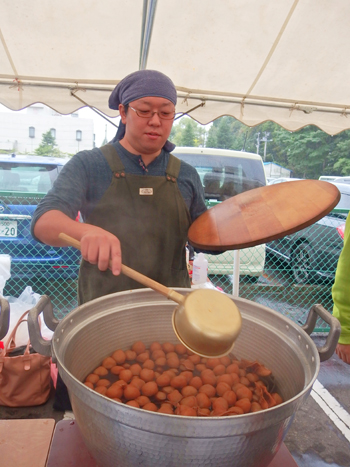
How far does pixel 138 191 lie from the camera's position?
145 centimetres

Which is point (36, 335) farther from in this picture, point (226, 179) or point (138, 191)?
point (226, 179)

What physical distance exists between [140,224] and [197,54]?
64.4 inches

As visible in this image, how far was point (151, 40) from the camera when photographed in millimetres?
2283

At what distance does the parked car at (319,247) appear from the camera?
13.8ft

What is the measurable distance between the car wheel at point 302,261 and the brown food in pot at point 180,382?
3.82 m

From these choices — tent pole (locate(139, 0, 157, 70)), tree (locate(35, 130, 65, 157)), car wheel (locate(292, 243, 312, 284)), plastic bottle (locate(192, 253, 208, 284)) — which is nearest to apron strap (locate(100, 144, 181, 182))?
tent pole (locate(139, 0, 157, 70))

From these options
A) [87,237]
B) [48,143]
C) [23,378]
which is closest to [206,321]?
[87,237]

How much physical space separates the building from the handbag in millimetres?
37650

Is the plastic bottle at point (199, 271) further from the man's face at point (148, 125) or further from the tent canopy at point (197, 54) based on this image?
the man's face at point (148, 125)

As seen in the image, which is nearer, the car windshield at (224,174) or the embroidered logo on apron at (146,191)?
the embroidered logo on apron at (146,191)

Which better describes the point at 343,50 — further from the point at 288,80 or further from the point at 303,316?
the point at 303,316

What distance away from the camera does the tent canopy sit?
2045mm

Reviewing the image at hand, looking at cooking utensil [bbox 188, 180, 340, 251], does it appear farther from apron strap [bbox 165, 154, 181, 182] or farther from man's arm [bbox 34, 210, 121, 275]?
man's arm [bbox 34, 210, 121, 275]

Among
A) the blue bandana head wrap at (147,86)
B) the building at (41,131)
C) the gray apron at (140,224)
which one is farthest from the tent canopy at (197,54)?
the building at (41,131)
